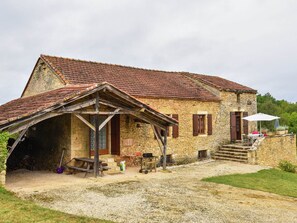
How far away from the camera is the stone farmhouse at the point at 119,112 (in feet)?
34.6

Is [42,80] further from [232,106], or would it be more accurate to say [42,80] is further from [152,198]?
[232,106]

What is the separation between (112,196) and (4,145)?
11.5 feet

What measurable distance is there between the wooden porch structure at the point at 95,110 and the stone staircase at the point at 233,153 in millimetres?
5993

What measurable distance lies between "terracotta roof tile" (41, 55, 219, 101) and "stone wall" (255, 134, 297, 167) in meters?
4.01

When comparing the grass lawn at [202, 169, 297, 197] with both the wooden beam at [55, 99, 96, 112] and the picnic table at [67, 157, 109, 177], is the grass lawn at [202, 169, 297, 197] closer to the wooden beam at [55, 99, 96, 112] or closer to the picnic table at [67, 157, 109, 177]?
the picnic table at [67, 157, 109, 177]

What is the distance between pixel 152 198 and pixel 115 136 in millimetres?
5650

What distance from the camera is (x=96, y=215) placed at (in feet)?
21.9

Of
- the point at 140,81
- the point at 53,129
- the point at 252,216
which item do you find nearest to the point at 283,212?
the point at 252,216

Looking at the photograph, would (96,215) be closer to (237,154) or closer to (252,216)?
(252,216)

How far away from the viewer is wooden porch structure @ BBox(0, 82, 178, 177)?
9.08 meters

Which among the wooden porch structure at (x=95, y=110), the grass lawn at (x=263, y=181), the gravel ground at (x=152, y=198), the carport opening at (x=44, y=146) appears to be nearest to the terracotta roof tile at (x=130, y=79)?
the carport opening at (x=44, y=146)

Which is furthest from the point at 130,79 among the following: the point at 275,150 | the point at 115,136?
the point at 275,150

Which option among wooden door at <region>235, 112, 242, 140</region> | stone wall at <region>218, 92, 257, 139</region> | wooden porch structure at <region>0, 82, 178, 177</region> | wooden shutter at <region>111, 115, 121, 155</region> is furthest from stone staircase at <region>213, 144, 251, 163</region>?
wooden shutter at <region>111, 115, 121, 155</region>

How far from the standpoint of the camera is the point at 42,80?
15.0 metres
